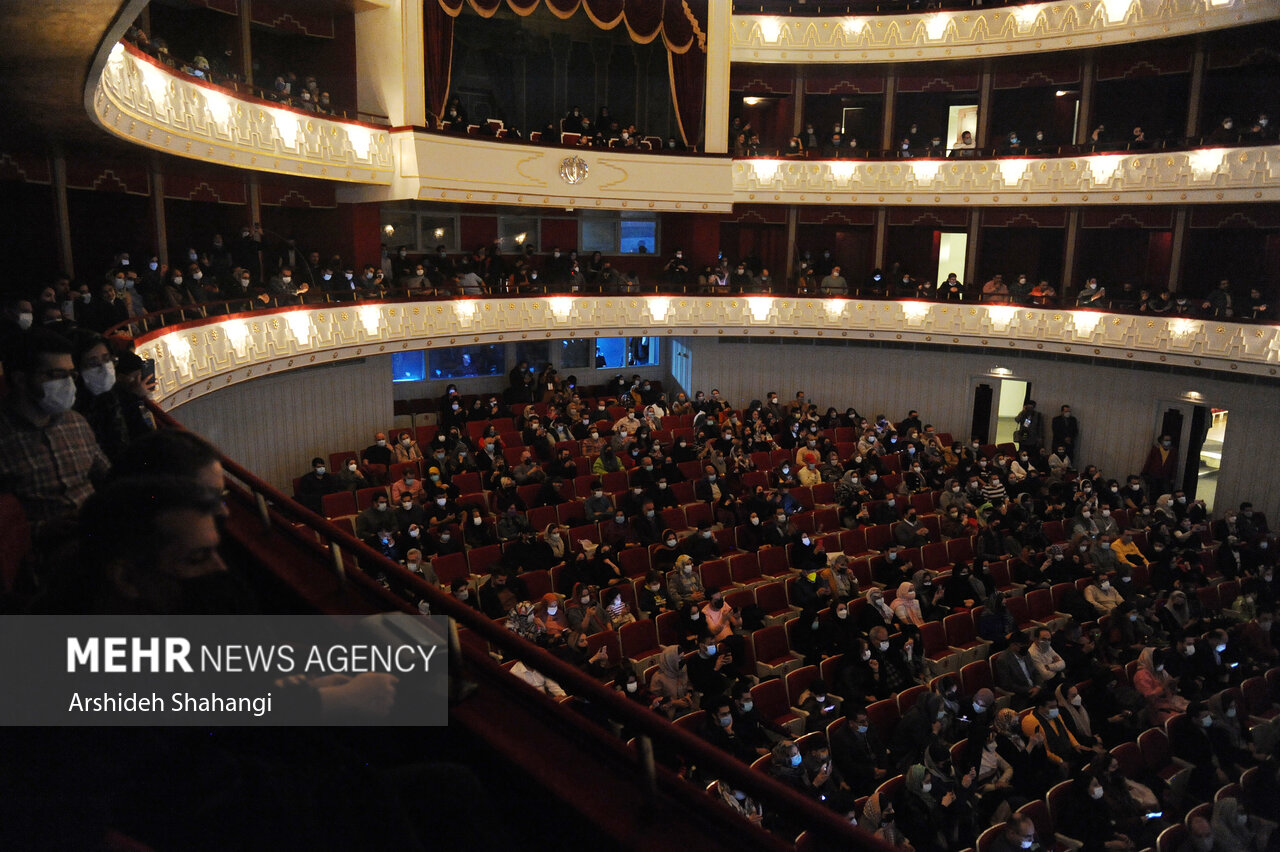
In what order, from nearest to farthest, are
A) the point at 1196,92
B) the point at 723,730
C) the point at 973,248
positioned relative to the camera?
1. the point at 723,730
2. the point at 1196,92
3. the point at 973,248

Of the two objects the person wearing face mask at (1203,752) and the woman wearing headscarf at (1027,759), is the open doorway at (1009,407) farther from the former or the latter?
the woman wearing headscarf at (1027,759)

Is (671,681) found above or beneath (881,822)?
above

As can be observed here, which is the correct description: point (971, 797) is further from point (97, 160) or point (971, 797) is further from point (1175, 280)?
point (1175, 280)

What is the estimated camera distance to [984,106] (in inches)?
710

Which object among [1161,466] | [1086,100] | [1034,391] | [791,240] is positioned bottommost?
[1161,466]

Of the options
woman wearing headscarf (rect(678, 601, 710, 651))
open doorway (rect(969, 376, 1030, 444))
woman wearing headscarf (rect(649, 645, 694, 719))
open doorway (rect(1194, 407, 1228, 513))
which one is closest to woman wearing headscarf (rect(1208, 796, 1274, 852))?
woman wearing headscarf (rect(649, 645, 694, 719))

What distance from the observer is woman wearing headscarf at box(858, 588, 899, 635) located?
8586mm

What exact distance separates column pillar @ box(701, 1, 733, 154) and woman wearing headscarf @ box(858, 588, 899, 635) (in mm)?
10774

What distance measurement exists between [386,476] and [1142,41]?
14476 millimetres

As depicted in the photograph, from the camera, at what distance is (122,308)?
7703 millimetres

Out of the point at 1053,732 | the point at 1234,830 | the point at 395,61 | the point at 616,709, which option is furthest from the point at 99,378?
the point at 395,61

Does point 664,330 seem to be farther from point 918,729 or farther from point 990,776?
point 990,776

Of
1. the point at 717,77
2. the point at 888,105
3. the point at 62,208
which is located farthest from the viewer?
the point at 888,105

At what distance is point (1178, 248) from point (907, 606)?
1130cm
